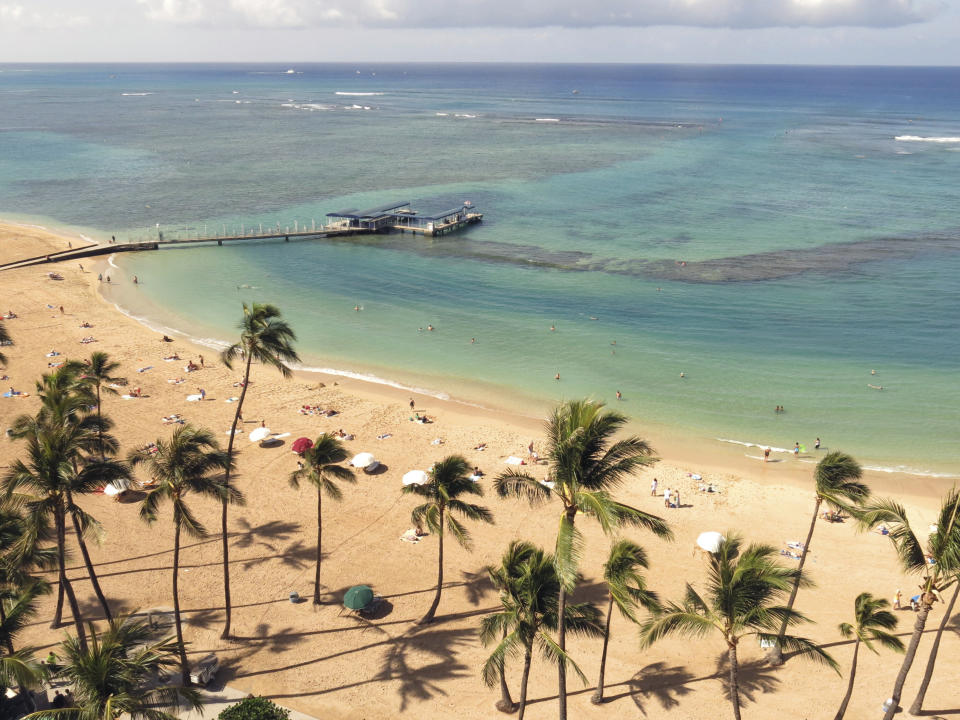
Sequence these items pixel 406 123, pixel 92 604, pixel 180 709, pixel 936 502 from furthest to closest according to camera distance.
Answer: pixel 406 123 < pixel 936 502 < pixel 92 604 < pixel 180 709

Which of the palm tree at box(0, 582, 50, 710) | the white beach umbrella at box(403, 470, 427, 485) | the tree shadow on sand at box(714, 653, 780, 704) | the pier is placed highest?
the pier

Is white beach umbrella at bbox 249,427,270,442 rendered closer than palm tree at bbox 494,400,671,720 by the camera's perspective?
No

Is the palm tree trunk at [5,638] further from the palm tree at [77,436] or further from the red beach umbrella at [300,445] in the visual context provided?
the red beach umbrella at [300,445]

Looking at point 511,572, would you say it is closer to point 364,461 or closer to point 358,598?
point 358,598

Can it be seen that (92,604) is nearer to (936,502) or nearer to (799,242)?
(936,502)

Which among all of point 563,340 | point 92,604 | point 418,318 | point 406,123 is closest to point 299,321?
point 418,318

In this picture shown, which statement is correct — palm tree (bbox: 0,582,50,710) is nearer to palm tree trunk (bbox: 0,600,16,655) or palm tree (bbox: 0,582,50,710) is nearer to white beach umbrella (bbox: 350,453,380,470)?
palm tree trunk (bbox: 0,600,16,655)

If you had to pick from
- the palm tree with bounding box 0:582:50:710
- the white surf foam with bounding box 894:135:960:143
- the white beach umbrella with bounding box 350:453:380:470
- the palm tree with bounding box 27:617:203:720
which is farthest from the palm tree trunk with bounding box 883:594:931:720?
the white surf foam with bounding box 894:135:960:143
